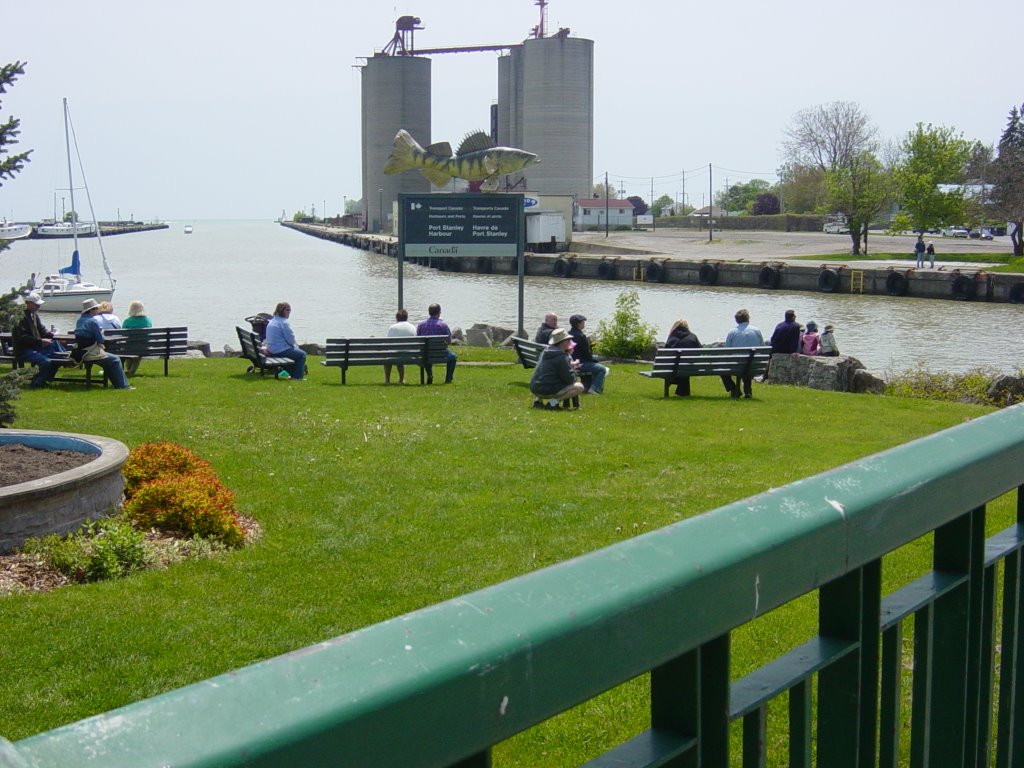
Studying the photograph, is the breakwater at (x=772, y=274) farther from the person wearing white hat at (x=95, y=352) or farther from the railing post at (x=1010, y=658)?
the railing post at (x=1010, y=658)

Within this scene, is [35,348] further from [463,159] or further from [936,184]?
[936,184]

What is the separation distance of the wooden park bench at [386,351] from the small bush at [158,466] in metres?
9.05

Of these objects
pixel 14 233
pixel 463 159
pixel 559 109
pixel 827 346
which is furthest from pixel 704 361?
pixel 14 233

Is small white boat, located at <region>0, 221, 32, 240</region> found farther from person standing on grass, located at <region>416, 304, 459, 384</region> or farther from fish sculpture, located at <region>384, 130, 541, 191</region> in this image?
fish sculpture, located at <region>384, 130, 541, 191</region>

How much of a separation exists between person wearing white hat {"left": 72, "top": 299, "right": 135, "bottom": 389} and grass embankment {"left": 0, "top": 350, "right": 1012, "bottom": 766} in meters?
0.43

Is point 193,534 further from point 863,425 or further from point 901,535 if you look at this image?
point 863,425

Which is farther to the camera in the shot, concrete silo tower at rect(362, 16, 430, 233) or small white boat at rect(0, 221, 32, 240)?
concrete silo tower at rect(362, 16, 430, 233)

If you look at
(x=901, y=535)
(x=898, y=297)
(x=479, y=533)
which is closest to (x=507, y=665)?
(x=901, y=535)

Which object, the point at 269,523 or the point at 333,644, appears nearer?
the point at 333,644

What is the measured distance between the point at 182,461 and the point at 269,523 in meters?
1.04

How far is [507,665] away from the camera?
1109 mm

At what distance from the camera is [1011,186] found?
203 ft

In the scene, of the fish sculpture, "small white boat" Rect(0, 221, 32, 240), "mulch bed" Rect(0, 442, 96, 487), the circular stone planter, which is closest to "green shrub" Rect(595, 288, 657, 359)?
the fish sculpture

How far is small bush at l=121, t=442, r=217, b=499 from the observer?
356 inches
